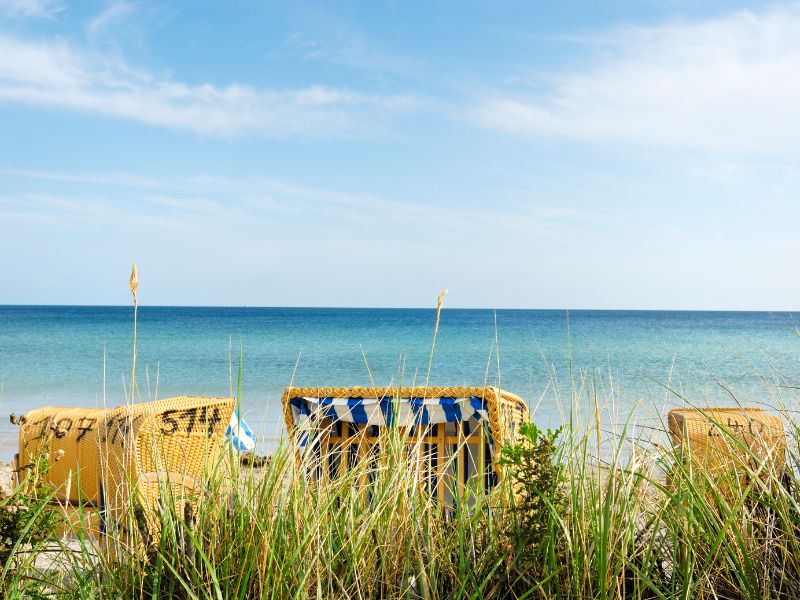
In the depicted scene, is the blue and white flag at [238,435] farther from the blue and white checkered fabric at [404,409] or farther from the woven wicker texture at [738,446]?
the woven wicker texture at [738,446]

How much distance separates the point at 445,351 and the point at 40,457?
26.2 m

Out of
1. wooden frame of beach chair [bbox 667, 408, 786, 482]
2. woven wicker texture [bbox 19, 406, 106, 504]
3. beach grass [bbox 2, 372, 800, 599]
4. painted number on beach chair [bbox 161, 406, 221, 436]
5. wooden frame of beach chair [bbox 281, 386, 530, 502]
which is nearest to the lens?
beach grass [bbox 2, 372, 800, 599]

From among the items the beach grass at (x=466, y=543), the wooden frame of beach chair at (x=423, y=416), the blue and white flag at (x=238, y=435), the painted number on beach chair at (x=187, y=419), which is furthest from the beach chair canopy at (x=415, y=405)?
the beach grass at (x=466, y=543)

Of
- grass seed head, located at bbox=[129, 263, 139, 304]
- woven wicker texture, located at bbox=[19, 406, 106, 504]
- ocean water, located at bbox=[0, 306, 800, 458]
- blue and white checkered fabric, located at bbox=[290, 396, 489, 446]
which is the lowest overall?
ocean water, located at bbox=[0, 306, 800, 458]

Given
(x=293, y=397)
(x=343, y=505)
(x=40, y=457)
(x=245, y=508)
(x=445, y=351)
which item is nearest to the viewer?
(x=245, y=508)

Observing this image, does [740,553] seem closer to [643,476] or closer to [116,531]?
[643,476]

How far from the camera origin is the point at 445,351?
28.0m

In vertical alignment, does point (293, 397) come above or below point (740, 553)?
above

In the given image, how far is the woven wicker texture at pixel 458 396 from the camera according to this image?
2762 mm

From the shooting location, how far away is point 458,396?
294cm

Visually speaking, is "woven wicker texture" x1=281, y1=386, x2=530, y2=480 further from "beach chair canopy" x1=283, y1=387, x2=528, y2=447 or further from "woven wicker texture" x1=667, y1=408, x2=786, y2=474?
"woven wicker texture" x1=667, y1=408, x2=786, y2=474

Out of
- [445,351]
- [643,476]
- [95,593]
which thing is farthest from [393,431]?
[445,351]

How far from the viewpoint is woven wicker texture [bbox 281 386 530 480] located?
2.76 metres

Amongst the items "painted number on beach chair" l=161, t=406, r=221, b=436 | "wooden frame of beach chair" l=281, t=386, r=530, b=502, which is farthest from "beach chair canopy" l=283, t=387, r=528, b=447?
"painted number on beach chair" l=161, t=406, r=221, b=436
